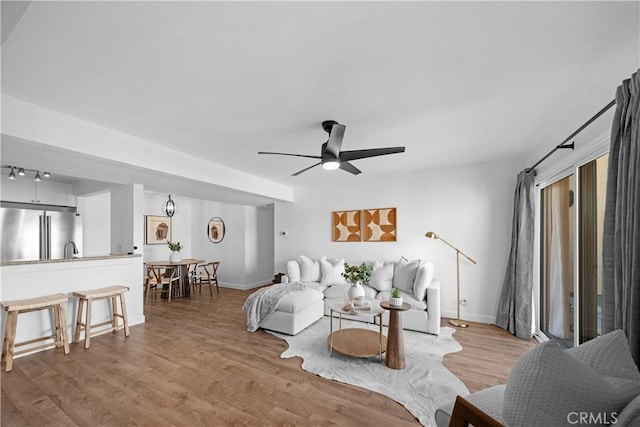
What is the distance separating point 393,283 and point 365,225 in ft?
4.22

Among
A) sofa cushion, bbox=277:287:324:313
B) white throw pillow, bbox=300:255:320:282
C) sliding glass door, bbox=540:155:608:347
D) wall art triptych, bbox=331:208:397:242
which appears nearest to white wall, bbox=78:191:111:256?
white throw pillow, bbox=300:255:320:282

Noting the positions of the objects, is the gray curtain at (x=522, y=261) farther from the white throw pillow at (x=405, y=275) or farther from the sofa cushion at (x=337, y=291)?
the sofa cushion at (x=337, y=291)

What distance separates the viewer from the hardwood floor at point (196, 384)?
2023 millimetres

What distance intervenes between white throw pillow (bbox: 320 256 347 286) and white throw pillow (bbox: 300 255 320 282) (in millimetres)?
96

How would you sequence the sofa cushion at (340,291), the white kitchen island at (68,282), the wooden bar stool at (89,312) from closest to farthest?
the white kitchen island at (68,282)
the wooden bar stool at (89,312)
the sofa cushion at (340,291)

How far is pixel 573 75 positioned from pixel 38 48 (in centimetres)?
353

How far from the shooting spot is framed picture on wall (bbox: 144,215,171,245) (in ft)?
23.3

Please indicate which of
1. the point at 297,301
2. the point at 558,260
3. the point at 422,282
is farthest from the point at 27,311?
the point at 558,260

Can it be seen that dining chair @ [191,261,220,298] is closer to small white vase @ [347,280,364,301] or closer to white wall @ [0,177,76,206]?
white wall @ [0,177,76,206]

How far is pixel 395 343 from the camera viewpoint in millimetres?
2783

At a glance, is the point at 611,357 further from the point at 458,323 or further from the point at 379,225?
the point at 379,225

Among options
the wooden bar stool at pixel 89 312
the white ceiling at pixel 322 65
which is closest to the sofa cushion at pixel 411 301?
the white ceiling at pixel 322 65

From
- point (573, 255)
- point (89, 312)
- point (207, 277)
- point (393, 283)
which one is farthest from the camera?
point (207, 277)

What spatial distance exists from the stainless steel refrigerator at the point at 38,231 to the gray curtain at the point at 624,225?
7051 mm
